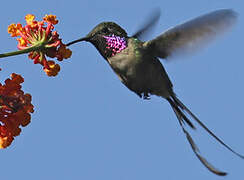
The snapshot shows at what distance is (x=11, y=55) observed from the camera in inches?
86.6

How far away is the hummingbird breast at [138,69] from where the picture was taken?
131 inches

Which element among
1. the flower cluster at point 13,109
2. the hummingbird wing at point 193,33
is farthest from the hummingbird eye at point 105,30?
the flower cluster at point 13,109

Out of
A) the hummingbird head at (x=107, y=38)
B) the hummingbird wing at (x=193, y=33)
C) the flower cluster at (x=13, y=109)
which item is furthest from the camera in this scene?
the hummingbird head at (x=107, y=38)

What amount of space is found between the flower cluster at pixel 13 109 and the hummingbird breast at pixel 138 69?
798mm

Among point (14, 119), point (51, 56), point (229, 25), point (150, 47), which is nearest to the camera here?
point (229, 25)

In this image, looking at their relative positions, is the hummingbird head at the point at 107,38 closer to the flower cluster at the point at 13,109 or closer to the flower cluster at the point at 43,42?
the flower cluster at the point at 43,42

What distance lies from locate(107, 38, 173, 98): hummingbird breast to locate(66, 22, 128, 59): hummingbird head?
0.05m

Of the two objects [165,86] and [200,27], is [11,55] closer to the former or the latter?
[200,27]

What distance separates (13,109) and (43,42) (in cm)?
57

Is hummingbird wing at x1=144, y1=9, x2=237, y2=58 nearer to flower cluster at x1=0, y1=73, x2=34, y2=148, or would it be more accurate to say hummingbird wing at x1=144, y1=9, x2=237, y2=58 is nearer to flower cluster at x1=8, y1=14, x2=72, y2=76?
flower cluster at x1=8, y1=14, x2=72, y2=76

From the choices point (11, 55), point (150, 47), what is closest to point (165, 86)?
point (150, 47)

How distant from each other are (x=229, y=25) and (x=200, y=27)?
0.19 m

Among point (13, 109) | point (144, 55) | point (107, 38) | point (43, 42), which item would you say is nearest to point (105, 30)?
point (107, 38)

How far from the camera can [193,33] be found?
2.70m
